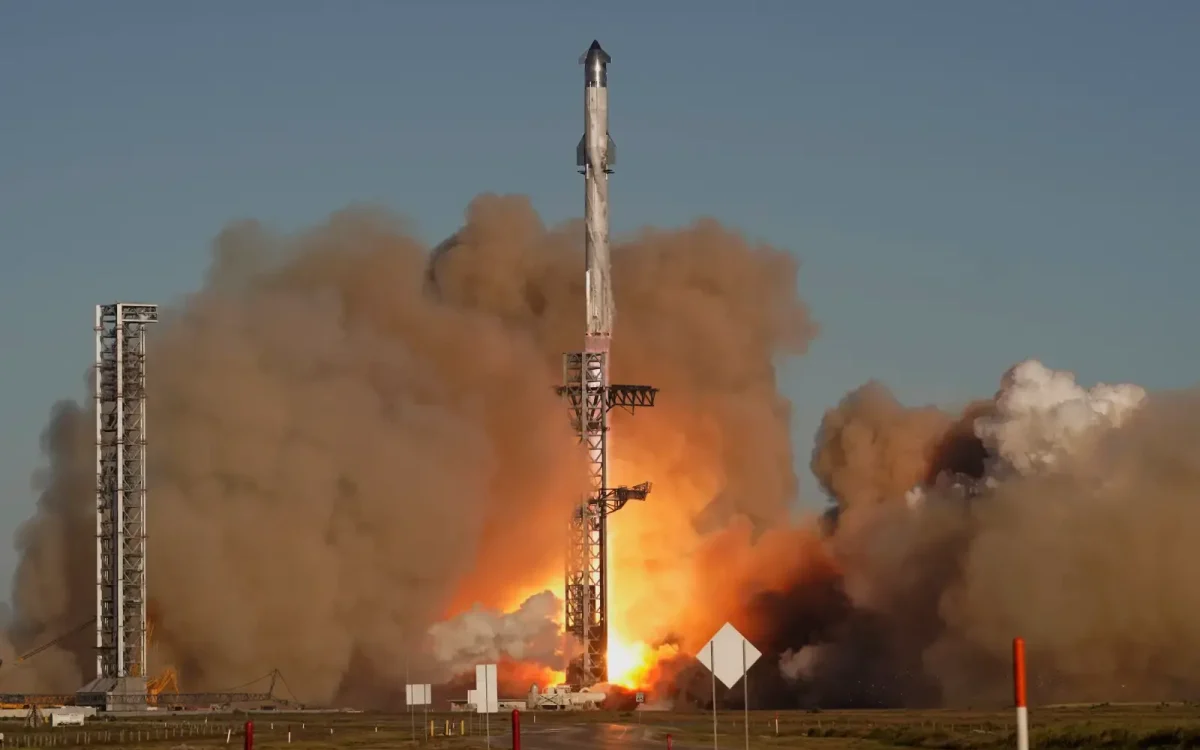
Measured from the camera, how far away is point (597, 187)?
121m

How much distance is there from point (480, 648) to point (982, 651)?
28.4 metres

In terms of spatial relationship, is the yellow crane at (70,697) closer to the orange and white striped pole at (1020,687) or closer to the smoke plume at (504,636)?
the smoke plume at (504,636)

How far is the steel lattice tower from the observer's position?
117 metres

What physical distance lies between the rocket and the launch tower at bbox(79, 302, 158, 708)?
78.7ft

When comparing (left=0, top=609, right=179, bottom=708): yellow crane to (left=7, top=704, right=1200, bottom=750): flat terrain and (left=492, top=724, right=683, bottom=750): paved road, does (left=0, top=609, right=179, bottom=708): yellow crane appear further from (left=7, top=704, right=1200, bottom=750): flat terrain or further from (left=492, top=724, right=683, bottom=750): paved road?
(left=492, top=724, right=683, bottom=750): paved road

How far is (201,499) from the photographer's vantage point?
130 m

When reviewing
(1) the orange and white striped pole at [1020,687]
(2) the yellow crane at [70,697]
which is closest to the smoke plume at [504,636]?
(2) the yellow crane at [70,697]

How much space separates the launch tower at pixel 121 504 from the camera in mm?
116812

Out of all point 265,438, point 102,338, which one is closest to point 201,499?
point 265,438

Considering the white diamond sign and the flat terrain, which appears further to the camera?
the flat terrain

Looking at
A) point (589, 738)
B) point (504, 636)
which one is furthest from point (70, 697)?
point (589, 738)

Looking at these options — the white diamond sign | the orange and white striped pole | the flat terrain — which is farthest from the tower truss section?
the orange and white striped pole

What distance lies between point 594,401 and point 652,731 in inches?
1369

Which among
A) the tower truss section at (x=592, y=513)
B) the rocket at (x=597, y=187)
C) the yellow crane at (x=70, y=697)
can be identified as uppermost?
the rocket at (x=597, y=187)
